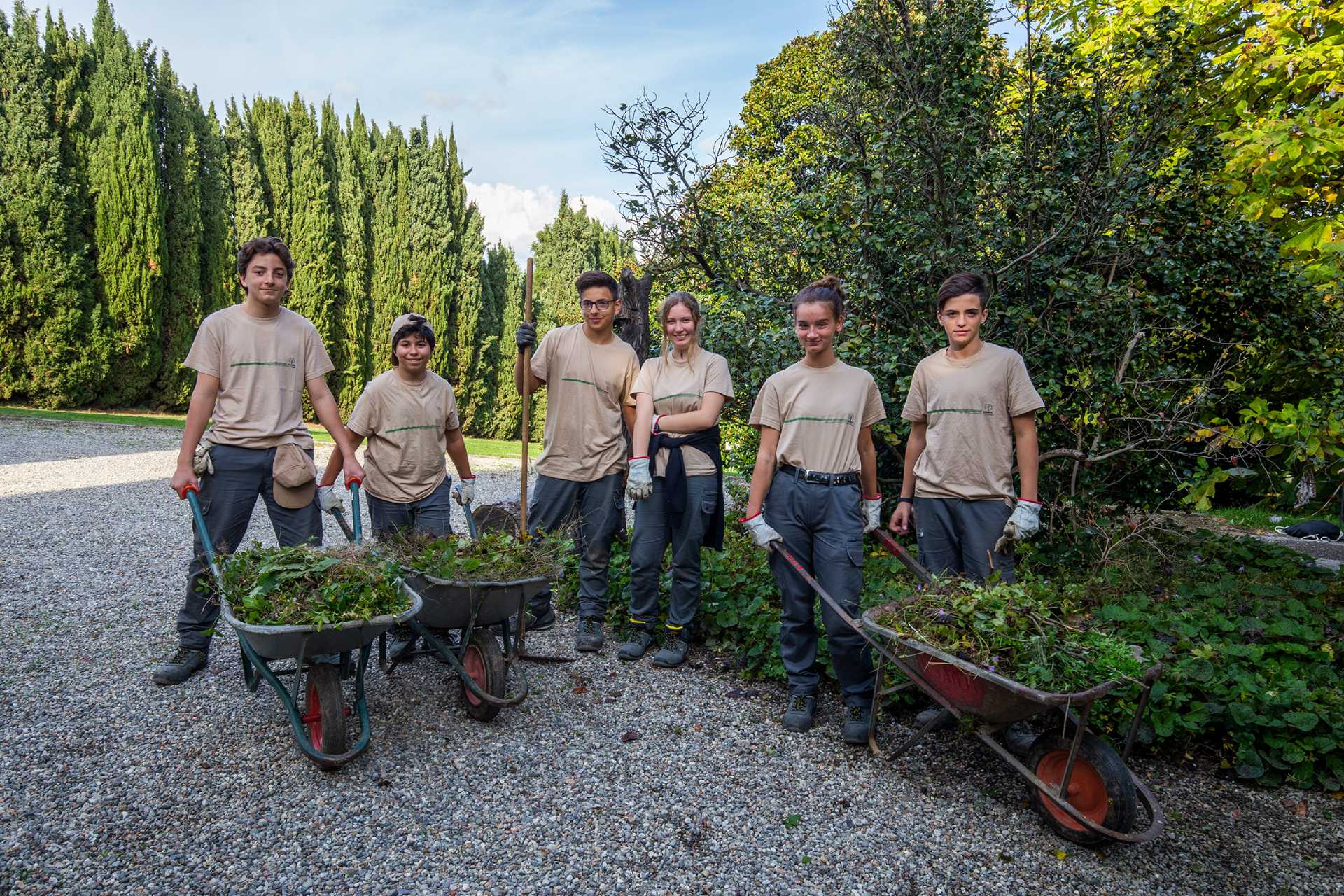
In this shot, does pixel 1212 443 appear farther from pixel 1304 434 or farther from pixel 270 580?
pixel 270 580

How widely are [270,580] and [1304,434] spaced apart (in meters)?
5.66

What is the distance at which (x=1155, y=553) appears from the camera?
533 cm

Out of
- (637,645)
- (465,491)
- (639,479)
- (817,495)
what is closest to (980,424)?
(817,495)

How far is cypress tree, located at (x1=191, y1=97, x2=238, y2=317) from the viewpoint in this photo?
16.4 m

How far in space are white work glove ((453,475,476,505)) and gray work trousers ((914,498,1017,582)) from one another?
2115 millimetres

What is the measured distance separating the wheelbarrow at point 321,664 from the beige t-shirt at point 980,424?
2.13m

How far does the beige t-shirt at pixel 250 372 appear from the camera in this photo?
3404 mm

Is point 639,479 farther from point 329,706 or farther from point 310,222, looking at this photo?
point 310,222

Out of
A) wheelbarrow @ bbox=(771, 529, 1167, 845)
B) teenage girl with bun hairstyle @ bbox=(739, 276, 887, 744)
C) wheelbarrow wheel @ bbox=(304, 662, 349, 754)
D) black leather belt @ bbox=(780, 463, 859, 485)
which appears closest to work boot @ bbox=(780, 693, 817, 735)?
teenage girl with bun hairstyle @ bbox=(739, 276, 887, 744)

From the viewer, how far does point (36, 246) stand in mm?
13930

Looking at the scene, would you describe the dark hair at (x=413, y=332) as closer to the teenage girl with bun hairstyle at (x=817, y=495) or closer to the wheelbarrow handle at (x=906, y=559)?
the teenage girl with bun hairstyle at (x=817, y=495)

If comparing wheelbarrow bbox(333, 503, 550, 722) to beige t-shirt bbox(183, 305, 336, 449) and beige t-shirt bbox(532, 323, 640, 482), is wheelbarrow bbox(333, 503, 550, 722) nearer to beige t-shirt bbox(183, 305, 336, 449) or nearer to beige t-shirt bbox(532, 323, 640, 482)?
beige t-shirt bbox(183, 305, 336, 449)

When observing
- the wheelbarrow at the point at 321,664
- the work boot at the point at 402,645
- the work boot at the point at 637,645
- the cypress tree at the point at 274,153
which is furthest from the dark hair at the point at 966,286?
the cypress tree at the point at 274,153

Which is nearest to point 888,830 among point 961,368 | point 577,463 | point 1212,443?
point 961,368
